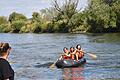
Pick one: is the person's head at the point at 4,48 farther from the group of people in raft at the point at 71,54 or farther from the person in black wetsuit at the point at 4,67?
the group of people in raft at the point at 71,54

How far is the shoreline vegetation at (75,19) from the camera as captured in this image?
246 feet

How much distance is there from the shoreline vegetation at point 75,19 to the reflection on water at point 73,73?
51736 millimetres

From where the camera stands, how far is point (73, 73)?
69.1ft

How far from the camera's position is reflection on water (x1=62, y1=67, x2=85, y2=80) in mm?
19050

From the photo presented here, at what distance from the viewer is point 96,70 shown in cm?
2198

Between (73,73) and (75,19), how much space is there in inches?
2555

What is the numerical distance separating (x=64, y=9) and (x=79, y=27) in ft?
39.4

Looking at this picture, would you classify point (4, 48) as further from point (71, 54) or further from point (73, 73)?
point (71, 54)

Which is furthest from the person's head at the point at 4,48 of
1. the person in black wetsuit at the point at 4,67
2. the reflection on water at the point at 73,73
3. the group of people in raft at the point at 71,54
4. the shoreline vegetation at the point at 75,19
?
the shoreline vegetation at the point at 75,19

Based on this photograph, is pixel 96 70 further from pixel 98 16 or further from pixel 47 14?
pixel 47 14

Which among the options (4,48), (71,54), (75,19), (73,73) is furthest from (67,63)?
(75,19)

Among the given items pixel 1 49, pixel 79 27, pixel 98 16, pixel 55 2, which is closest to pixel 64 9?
pixel 55 2

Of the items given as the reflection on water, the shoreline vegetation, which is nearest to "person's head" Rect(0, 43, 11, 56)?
the reflection on water

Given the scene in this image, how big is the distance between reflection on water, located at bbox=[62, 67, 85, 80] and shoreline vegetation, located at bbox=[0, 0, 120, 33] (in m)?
51.7
